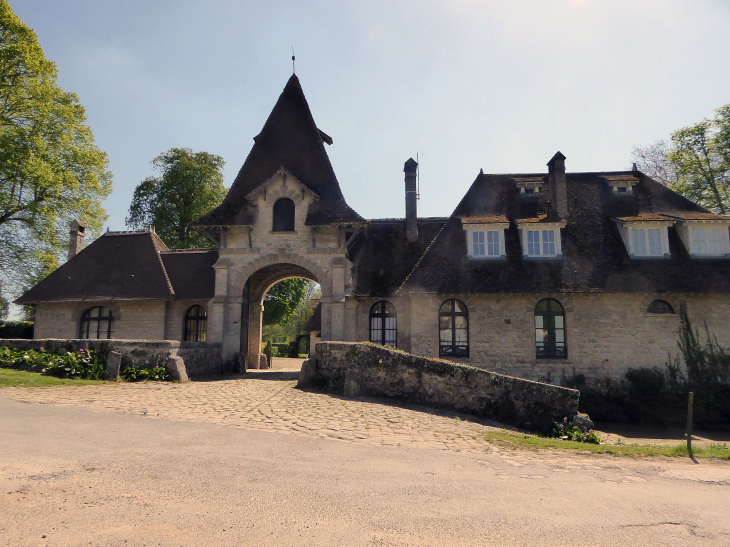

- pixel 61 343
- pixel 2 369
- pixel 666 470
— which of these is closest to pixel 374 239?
pixel 61 343

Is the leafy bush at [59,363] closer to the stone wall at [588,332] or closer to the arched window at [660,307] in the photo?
the stone wall at [588,332]

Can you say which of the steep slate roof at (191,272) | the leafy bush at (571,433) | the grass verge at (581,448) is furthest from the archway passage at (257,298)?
the grass verge at (581,448)

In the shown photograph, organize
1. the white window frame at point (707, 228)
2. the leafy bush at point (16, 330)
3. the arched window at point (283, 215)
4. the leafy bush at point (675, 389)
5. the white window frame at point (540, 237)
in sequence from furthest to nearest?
the leafy bush at point (16, 330) < the arched window at point (283, 215) < the white window frame at point (540, 237) < the white window frame at point (707, 228) < the leafy bush at point (675, 389)

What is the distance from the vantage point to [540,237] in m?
16.8

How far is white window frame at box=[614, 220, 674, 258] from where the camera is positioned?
16.2 m

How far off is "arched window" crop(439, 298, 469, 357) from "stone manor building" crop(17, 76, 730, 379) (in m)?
0.05

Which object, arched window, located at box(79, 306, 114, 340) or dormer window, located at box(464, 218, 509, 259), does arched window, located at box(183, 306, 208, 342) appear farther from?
dormer window, located at box(464, 218, 509, 259)

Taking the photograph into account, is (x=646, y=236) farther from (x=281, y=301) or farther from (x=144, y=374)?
(x=281, y=301)

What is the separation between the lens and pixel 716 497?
4.39 m

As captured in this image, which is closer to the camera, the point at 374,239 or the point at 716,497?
the point at 716,497

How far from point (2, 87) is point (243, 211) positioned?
41.7 ft

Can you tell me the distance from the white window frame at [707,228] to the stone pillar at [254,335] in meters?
17.0

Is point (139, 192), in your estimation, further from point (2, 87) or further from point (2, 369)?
point (2, 369)

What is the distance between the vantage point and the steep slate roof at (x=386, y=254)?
17.6 metres
